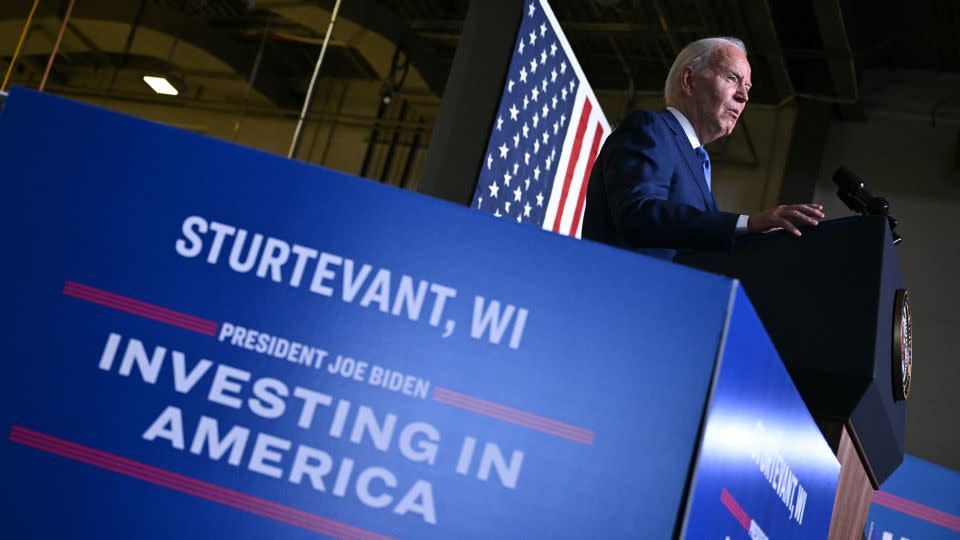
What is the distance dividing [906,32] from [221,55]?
15.3 feet

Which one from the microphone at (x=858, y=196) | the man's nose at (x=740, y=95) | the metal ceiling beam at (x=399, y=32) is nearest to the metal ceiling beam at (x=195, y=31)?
the metal ceiling beam at (x=399, y=32)

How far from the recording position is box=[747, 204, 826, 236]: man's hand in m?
1.43

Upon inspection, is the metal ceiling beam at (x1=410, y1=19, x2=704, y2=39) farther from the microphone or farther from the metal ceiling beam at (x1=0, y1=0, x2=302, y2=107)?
the microphone

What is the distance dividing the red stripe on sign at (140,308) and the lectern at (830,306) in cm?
86

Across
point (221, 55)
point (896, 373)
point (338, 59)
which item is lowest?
point (896, 373)

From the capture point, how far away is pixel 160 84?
569 centimetres

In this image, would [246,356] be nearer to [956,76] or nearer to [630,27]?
[630,27]

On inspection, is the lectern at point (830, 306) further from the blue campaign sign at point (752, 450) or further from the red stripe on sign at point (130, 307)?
the red stripe on sign at point (130, 307)

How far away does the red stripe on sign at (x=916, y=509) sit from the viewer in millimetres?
4258

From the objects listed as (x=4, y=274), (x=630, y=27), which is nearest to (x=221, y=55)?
(x=630, y=27)

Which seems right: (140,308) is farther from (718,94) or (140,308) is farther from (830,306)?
(718,94)

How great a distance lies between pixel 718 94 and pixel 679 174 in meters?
0.30

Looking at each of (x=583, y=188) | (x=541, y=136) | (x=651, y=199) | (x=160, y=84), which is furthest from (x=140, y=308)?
(x=160, y=84)

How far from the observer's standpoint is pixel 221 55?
612 cm
